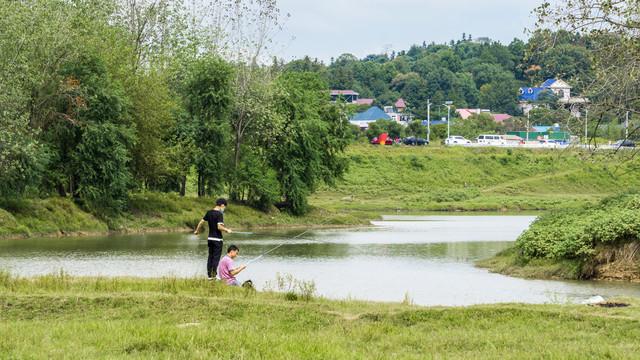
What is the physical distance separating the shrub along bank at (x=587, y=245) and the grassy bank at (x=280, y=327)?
7.52 metres

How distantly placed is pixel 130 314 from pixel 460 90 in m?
185

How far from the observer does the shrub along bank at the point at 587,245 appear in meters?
20.7

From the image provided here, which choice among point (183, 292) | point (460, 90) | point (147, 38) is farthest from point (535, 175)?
point (460, 90)

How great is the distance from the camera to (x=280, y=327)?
11555 mm

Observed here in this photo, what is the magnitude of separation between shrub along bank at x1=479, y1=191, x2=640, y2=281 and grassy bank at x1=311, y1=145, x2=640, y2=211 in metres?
47.7

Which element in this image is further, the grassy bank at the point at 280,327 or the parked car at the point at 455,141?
the parked car at the point at 455,141

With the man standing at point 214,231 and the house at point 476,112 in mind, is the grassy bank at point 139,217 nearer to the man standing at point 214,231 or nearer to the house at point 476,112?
the man standing at point 214,231

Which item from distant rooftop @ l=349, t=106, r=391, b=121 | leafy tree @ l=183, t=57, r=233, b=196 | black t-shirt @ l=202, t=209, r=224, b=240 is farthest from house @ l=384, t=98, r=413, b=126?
black t-shirt @ l=202, t=209, r=224, b=240

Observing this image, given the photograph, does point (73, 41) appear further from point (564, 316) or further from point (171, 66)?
point (564, 316)

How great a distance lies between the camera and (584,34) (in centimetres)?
1903

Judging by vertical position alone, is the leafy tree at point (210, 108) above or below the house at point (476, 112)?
below

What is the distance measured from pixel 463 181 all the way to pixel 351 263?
65.0 meters

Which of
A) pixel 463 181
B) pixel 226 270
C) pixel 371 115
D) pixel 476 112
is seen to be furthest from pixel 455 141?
pixel 226 270

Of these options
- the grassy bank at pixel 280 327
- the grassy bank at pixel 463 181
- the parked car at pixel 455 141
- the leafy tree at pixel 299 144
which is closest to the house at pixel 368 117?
the parked car at pixel 455 141
